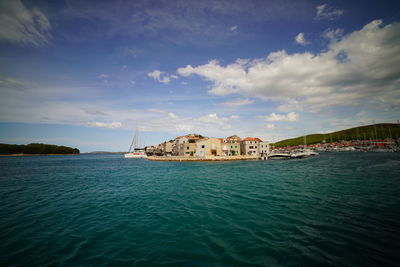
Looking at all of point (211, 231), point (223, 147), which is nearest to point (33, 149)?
point (223, 147)

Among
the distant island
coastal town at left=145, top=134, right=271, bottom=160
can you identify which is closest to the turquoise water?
coastal town at left=145, top=134, right=271, bottom=160

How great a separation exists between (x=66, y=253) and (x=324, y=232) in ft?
34.8

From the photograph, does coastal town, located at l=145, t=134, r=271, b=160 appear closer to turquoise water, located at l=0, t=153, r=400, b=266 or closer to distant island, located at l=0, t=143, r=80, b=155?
turquoise water, located at l=0, t=153, r=400, b=266

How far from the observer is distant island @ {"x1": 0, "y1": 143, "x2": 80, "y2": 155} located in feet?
495

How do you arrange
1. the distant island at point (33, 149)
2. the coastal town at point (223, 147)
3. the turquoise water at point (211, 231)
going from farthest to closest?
the distant island at point (33, 149) → the coastal town at point (223, 147) → the turquoise water at point (211, 231)

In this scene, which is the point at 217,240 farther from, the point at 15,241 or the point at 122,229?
the point at 15,241

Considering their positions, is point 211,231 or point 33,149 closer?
point 211,231

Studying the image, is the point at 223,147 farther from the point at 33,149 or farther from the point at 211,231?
the point at 33,149

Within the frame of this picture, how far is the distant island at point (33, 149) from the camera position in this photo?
495 feet

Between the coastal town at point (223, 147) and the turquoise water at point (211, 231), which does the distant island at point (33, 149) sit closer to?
the coastal town at point (223, 147)

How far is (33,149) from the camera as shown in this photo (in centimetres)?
16050

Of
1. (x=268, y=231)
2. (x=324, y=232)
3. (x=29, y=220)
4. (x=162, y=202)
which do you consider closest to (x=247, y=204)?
(x=268, y=231)

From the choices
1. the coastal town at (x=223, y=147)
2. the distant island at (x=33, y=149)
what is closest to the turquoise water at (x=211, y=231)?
the coastal town at (x=223, y=147)

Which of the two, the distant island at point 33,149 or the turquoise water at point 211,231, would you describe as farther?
the distant island at point 33,149
